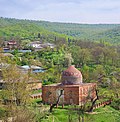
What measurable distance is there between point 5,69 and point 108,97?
37.0 ft

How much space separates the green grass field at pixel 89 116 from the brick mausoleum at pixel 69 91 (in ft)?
7.80

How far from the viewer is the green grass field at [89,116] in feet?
98.2

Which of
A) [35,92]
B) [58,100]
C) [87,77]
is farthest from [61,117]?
[87,77]

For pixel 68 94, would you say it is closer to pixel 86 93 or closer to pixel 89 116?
pixel 86 93

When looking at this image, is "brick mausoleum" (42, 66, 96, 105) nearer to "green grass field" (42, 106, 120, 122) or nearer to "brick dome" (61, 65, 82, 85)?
"brick dome" (61, 65, 82, 85)

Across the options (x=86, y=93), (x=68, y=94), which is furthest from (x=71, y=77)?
(x=86, y=93)

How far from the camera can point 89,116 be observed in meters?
31.3

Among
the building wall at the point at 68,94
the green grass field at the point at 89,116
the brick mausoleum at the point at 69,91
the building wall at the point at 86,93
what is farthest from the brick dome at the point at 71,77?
the green grass field at the point at 89,116

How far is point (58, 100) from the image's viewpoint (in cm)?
3434

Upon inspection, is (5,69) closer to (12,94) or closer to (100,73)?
(12,94)

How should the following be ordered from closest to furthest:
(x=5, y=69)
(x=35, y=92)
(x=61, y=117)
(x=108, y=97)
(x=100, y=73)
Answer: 1. (x=61, y=117)
2. (x=5, y=69)
3. (x=108, y=97)
4. (x=35, y=92)
5. (x=100, y=73)

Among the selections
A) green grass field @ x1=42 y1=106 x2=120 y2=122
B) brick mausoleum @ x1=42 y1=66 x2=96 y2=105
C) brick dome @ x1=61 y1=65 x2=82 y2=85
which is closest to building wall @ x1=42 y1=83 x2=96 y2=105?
brick mausoleum @ x1=42 y1=66 x2=96 y2=105

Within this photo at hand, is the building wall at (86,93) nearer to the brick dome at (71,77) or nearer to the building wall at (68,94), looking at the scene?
the building wall at (68,94)

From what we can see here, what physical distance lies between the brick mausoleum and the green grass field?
238 cm
